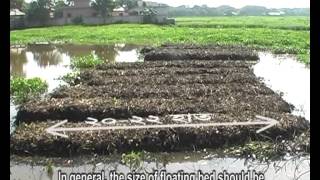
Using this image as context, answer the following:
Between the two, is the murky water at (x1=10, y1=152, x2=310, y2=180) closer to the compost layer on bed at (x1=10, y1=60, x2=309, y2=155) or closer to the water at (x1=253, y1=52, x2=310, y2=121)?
the compost layer on bed at (x1=10, y1=60, x2=309, y2=155)

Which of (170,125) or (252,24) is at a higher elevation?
(252,24)

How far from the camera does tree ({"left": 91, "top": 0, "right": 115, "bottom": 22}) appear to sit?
4106 centimetres

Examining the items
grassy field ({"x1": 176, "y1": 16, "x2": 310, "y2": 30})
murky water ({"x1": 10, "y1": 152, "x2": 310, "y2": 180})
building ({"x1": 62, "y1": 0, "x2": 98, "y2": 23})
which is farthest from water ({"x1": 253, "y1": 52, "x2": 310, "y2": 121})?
building ({"x1": 62, "y1": 0, "x2": 98, "y2": 23})

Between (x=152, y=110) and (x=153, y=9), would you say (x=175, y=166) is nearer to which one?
(x=152, y=110)

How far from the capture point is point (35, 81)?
1256cm

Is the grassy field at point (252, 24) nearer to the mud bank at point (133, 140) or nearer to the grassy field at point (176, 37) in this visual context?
the grassy field at point (176, 37)

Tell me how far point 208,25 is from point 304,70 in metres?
22.2

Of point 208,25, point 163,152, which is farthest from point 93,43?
point 163,152

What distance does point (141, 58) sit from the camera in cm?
2039

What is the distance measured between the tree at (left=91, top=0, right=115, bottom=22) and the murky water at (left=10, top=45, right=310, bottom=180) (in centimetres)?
1477

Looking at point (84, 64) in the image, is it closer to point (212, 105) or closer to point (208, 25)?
point (212, 105)

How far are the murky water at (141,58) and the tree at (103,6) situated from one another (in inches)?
581

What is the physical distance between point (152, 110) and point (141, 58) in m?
12.0

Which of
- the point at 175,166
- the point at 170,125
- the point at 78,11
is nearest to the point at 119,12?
→ the point at 78,11
